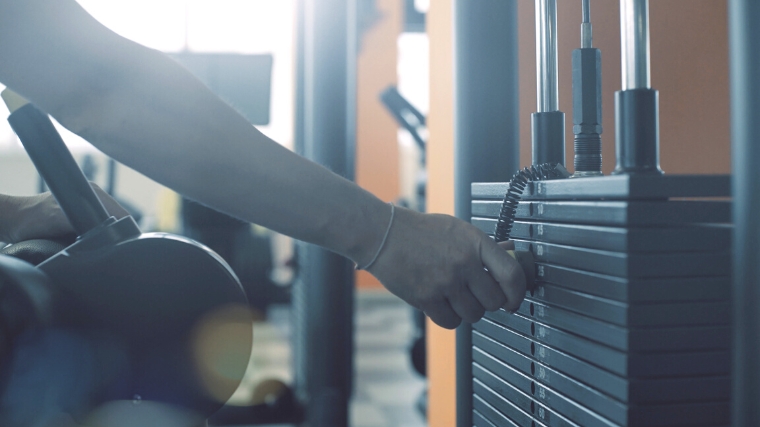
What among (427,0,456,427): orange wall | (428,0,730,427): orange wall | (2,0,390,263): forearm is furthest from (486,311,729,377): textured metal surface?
(427,0,456,427): orange wall

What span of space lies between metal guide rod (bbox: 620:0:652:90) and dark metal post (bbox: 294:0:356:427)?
3.99 feet

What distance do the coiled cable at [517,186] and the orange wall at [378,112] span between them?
18.1 ft

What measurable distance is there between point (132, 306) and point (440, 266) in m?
0.25

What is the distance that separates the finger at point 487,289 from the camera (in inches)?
22.5

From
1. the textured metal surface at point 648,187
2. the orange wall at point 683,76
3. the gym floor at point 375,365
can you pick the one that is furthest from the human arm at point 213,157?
the gym floor at point 375,365

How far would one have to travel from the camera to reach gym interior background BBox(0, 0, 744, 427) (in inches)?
36.7

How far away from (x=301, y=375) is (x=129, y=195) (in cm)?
484

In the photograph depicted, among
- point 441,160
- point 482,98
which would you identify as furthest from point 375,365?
point 482,98

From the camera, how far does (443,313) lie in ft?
1.99

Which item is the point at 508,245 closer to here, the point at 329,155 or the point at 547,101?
the point at 547,101

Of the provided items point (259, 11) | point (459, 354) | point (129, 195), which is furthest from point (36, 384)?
point (129, 195)

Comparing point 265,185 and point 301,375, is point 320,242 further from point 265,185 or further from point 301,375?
point 301,375

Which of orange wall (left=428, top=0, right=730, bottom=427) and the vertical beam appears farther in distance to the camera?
orange wall (left=428, top=0, right=730, bottom=427)

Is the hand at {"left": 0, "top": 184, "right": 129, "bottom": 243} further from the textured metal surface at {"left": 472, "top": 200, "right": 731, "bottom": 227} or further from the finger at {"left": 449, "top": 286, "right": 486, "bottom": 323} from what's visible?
the textured metal surface at {"left": 472, "top": 200, "right": 731, "bottom": 227}
